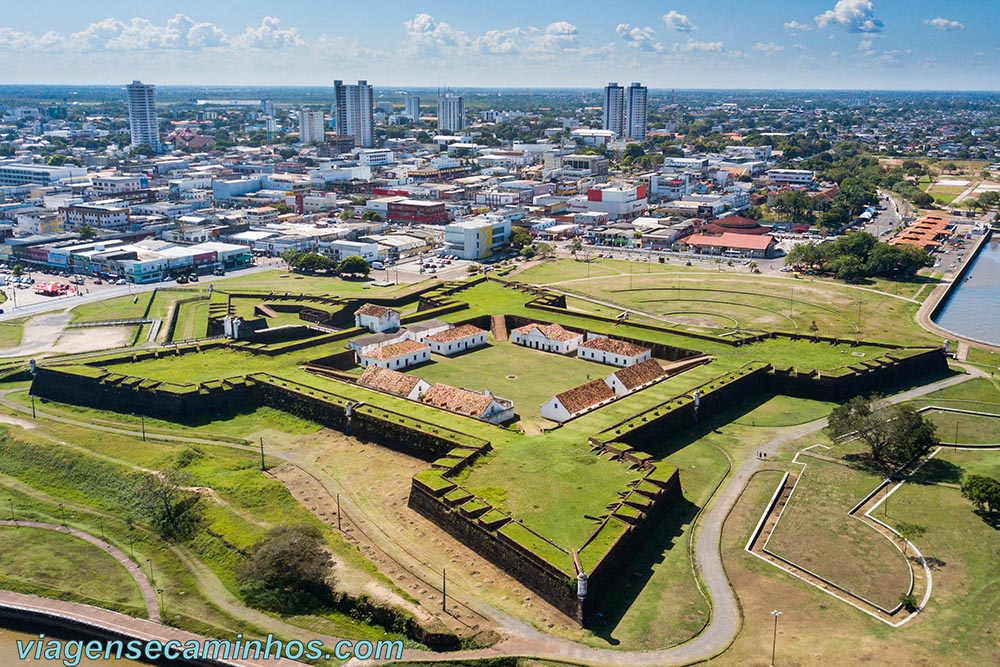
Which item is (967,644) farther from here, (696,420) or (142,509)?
(142,509)

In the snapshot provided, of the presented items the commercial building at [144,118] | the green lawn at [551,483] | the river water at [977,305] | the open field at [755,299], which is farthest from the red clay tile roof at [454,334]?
the commercial building at [144,118]

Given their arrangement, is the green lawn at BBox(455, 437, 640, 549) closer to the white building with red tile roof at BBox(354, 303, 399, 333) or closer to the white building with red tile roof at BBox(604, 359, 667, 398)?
the white building with red tile roof at BBox(604, 359, 667, 398)

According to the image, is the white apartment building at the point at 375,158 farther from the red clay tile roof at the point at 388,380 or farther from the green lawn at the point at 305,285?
the red clay tile roof at the point at 388,380

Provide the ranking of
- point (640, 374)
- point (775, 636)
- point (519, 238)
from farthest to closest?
point (519, 238) → point (640, 374) → point (775, 636)

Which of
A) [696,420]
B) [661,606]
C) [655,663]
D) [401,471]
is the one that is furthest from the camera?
[696,420]

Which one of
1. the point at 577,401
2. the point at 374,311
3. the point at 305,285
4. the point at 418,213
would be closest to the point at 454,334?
the point at 374,311

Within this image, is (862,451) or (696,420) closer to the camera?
(862,451)

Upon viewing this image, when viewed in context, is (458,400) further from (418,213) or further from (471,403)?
(418,213)

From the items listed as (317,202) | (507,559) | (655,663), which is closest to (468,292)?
(507,559)
